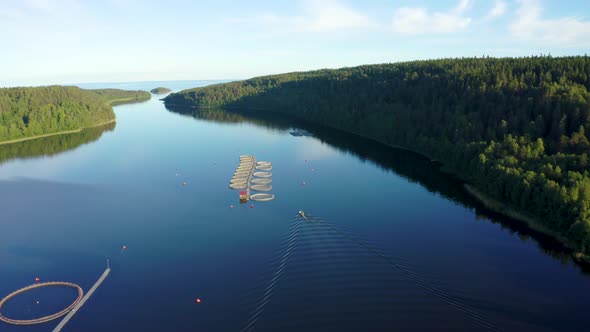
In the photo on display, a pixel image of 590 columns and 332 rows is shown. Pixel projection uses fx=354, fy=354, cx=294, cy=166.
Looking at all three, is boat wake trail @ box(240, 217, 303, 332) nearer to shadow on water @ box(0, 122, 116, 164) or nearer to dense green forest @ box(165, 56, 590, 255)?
dense green forest @ box(165, 56, 590, 255)

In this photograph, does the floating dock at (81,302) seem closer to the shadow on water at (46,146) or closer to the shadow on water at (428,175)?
the shadow on water at (428,175)

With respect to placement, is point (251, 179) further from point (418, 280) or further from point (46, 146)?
point (46, 146)

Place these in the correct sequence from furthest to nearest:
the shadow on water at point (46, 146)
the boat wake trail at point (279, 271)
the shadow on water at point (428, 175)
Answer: the shadow on water at point (46, 146) < the shadow on water at point (428, 175) < the boat wake trail at point (279, 271)

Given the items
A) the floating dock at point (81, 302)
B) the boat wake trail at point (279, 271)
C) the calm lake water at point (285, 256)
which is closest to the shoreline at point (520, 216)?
the calm lake water at point (285, 256)

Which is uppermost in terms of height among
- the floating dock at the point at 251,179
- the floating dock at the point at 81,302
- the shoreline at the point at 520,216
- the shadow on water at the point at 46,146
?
the shadow on water at the point at 46,146

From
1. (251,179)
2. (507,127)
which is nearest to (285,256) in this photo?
(251,179)

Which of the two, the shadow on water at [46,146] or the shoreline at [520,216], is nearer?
the shoreline at [520,216]

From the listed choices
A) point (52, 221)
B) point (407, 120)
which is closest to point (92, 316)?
point (52, 221)

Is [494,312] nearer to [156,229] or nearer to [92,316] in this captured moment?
[92,316]
